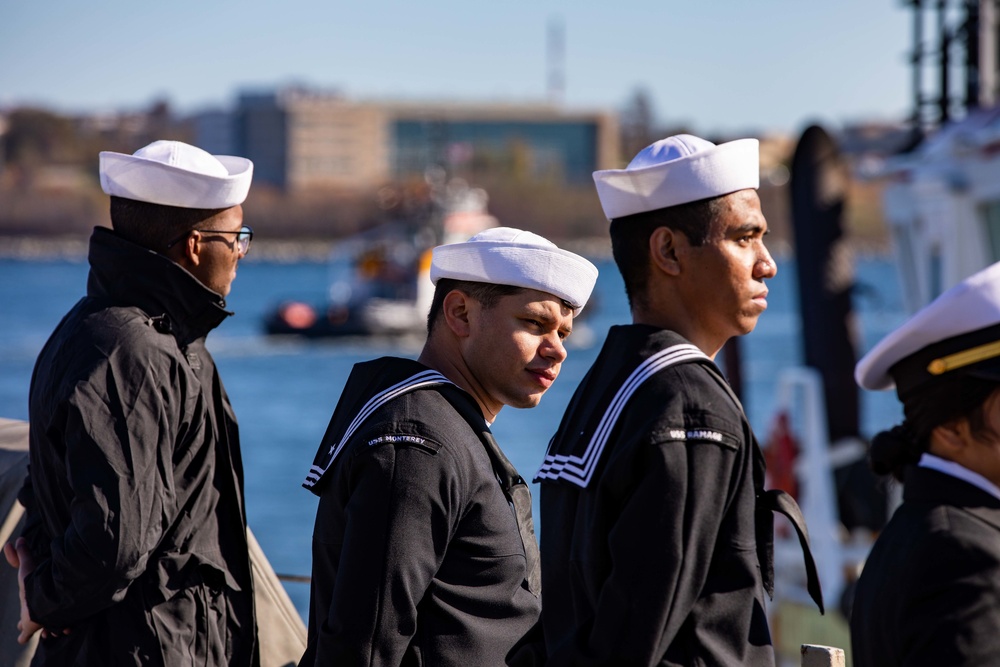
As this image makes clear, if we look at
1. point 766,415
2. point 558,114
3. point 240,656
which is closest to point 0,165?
point 558,114

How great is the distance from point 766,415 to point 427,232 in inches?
675

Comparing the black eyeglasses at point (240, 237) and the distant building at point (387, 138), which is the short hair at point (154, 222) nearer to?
the black eyeglasses at point (240, 237)

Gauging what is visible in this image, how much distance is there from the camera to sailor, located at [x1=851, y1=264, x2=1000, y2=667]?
2105 millimetres

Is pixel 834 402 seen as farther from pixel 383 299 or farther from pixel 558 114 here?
pixel 558 114

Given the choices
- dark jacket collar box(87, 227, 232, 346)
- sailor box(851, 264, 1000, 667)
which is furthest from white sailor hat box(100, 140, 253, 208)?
sailor box(851, 264, 1000, 667)

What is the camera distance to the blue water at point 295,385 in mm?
28270

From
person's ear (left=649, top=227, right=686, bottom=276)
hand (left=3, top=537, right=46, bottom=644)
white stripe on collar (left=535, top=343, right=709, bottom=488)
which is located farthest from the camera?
hand (left=3, top=537, right=46, bottom=644)

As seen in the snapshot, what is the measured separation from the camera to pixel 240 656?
3.24 m

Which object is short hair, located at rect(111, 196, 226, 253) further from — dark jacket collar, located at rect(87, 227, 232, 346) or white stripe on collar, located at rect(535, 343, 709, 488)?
white stripe on collar, located at rect(535, 343, 709, 488)

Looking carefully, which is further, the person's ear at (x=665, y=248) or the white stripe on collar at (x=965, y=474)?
the person's ear at (x=665, y=248)

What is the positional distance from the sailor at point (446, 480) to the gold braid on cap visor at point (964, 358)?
0.89m

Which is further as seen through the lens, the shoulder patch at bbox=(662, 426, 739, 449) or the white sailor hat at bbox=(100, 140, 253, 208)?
the white sailor hat at bbox=(100, 140, 253, 208)

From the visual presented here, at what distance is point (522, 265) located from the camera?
2.89 metres


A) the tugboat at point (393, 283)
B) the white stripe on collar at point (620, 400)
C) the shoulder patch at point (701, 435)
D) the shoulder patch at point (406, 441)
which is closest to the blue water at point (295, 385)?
the tugboat at point (393, 283)
